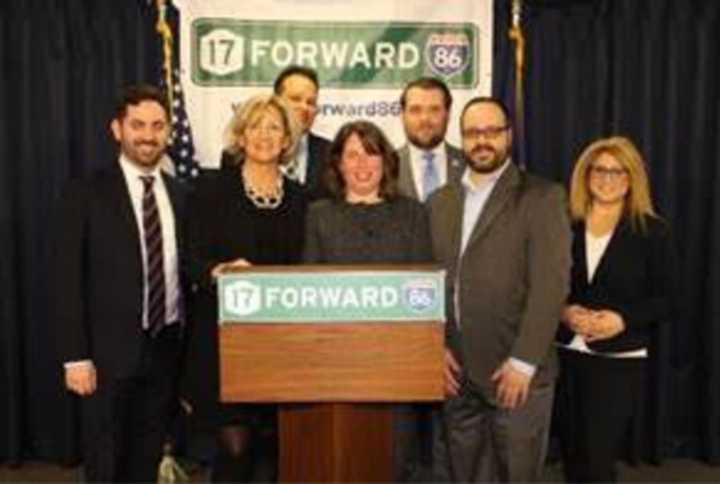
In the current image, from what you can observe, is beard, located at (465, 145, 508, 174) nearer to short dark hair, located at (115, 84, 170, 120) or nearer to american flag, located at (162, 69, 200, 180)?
short dark hair, located at (115, 84, 170, 120)

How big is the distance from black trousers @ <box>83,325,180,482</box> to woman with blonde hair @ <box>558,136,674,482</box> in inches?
55.3

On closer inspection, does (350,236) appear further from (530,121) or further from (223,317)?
(530,121)

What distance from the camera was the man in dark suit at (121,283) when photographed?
310 centimetres

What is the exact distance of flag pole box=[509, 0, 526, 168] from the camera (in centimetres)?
439

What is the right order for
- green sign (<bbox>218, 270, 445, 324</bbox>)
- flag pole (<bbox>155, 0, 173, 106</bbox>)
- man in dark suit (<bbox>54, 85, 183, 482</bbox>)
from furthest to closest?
flag pole (<bbox>155, 0, 173, 106</bbox>) → man in dark suit (<bbox>54, 85, 183, 482</bbox>) → green sign (<bbox>218, 270, 445, 324</bbox>)

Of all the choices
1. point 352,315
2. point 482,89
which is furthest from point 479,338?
point 482,89

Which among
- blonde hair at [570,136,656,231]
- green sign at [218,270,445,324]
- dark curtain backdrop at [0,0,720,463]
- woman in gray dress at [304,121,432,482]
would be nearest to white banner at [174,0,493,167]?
dark curtain backdrop at [0,0,720,463]

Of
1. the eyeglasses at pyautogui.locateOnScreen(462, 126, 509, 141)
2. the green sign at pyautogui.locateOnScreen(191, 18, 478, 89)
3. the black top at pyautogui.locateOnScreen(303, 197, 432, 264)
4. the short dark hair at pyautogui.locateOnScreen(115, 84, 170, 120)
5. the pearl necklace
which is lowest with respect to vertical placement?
the black top at pyautogui.locateOnScreen(303, 197, 432, 264)

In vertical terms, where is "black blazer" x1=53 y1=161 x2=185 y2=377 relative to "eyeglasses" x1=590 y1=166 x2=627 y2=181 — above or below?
below

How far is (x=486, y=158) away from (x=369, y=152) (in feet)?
1.45

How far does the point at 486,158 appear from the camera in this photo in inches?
123

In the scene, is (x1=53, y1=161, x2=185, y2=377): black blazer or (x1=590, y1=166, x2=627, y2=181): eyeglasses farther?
(x1=590, y1=166, x2=627, y2=181): eyeglasses

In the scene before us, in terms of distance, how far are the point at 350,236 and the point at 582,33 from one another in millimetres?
2245

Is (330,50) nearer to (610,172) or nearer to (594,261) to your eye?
(610,172)
